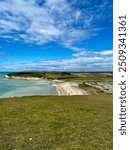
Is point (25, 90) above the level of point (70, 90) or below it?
below

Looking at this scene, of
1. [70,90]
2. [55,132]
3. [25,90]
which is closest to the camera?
[55,132]

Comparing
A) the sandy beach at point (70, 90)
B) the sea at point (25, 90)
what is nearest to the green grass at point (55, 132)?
the sea at point (25, 90)

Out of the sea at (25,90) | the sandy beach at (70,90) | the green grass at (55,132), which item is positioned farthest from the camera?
the sea at (25,90)

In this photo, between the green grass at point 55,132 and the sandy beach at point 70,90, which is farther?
the sandy beach at point 70,90

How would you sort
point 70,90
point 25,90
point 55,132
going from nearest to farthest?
point 55,132, point 70,90, point 25,90

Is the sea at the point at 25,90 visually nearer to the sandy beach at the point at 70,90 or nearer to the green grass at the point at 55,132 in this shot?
the sandy beach at the point at 70,90

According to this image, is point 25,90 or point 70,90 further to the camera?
point 25,90

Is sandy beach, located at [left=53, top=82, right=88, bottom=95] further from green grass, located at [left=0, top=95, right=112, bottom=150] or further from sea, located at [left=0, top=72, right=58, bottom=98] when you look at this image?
green grass, located at [left=0, top=95, right=112, bottom=150]

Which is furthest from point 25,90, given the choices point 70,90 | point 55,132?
point 55,132

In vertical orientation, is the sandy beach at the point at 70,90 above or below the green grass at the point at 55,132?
below

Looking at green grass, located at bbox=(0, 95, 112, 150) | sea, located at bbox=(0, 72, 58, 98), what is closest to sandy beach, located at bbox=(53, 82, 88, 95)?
sea, located at bbox=(0, 72, 58, 98)

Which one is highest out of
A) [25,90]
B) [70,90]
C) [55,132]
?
[55,132]

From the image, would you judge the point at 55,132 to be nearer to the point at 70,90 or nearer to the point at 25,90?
the point at 70,90
